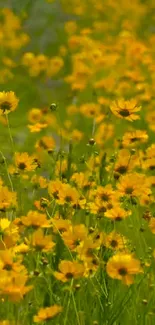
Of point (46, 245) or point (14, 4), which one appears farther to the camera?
point (14, 4)

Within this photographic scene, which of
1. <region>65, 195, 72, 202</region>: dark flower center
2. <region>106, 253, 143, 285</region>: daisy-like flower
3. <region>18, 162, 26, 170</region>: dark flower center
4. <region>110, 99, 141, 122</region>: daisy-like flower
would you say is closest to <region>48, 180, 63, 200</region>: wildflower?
<region>65, 195, 72, 202</region>: dark flower center

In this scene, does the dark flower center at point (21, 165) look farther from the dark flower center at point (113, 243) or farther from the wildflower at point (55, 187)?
the dark flower center at point (113, 243)

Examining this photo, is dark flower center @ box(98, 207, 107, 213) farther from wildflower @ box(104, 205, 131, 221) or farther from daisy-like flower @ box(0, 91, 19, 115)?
daisy-like flower @ box(0, 91, 19, 115)

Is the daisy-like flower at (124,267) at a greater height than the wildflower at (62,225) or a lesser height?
lesser

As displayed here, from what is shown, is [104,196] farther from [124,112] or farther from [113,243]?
[124,112]

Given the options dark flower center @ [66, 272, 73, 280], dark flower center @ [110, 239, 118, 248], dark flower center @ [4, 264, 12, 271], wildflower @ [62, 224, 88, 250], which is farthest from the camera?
dark flower center @ [110, 239, 118, 248]

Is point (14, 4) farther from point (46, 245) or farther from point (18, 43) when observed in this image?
point (46, 245)

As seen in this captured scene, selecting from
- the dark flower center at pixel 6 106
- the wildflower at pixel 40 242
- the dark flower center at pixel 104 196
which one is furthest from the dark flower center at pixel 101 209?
the dark flower center at pixel 6 106

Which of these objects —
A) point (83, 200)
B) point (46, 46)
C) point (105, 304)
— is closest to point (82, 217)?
point (83, 200)
